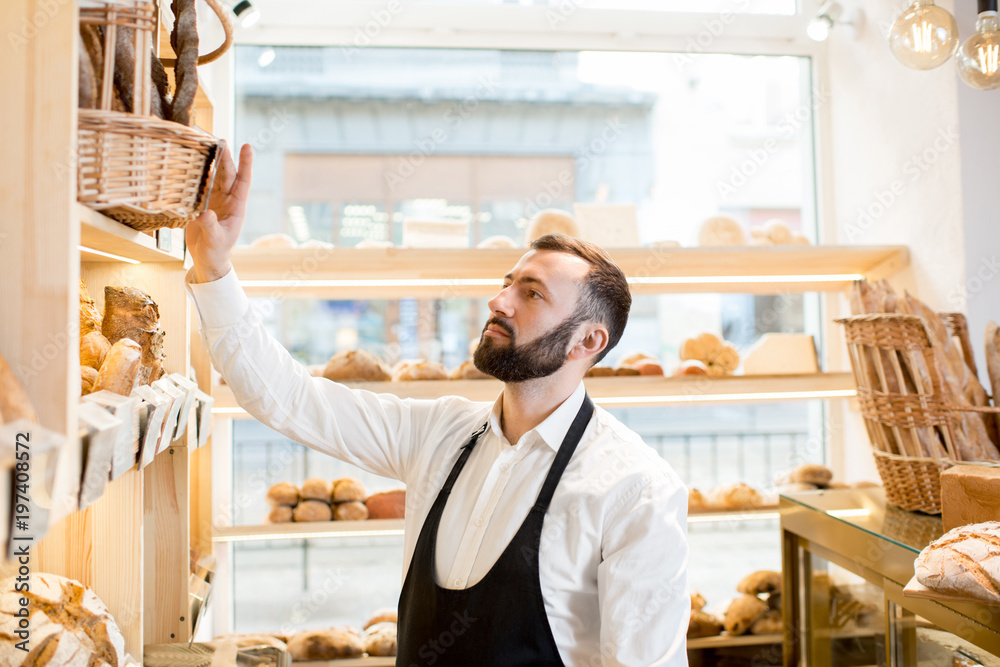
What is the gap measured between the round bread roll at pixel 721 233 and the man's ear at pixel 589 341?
4.13 feet

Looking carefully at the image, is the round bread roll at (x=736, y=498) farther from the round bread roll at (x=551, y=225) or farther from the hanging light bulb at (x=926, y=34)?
the hanging light bulb at (x=926, y=34)

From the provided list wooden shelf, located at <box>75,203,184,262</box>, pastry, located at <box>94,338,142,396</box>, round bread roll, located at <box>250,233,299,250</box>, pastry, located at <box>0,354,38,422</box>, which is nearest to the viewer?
pastry, located at <box>0,354,38,422</box>

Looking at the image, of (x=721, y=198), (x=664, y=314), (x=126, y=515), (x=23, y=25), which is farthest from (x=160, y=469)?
(x=721, y=198)

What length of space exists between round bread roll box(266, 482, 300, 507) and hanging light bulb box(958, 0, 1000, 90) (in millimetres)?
2378

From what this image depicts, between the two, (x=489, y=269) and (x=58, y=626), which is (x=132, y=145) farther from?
(x=489, y=269)

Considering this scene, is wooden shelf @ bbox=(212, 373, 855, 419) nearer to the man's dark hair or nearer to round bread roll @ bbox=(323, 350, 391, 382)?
round bread roll @ bbox=(323, 350, 391, 382)

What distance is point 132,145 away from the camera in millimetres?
810

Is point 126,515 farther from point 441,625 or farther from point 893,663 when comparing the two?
point 893,663

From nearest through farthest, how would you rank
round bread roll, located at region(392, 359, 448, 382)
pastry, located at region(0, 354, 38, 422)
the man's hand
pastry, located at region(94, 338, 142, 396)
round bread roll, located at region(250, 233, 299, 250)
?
pastry, located at region(0, 354, 38, 422) < pastry, located at region(94, 338, 142, 396) < the man's hand < round bread roll, located at region(250, 233, 299, 250) < round bread roll, located at region(392, 359, 448, 382)

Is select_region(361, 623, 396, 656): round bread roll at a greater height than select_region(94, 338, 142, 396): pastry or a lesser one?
lesser

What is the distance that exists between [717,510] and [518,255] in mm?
1236

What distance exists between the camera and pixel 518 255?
7.98ft

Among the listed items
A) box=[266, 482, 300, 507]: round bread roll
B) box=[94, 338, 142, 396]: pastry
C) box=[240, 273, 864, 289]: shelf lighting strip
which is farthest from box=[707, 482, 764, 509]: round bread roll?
box=[94, 338, 142, 396]: pastry

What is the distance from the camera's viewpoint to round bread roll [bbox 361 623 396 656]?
243 cm
